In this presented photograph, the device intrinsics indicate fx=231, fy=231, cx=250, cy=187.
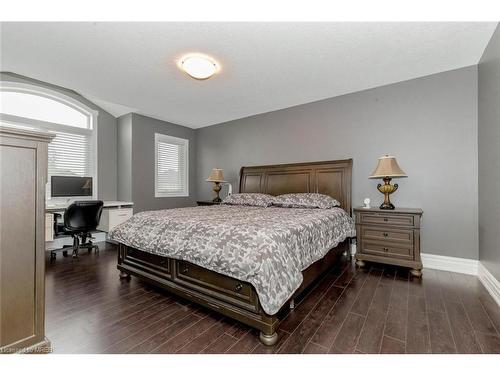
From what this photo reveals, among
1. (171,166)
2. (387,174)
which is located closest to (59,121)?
(171,166)

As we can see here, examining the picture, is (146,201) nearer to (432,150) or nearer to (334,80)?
(334,80)

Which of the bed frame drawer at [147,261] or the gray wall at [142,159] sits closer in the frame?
the bed frame drawer at [147,261]

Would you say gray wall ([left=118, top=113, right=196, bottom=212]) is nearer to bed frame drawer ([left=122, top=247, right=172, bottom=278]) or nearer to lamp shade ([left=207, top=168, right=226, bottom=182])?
lamp shade ([left=207, top=168, right=226, bottom=182])

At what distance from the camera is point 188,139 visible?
5.84 m

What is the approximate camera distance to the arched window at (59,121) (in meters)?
3.71

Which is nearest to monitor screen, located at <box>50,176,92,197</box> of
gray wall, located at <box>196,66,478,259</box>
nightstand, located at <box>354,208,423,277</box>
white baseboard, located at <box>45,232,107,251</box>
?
white baseboard, located at <box>45,232,107,251</box>

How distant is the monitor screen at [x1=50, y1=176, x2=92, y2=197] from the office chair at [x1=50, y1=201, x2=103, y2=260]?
1.93 feet

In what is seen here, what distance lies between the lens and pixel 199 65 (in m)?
2.72

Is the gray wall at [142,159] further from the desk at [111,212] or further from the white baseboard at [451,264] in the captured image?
the white baseboard at [451,264]

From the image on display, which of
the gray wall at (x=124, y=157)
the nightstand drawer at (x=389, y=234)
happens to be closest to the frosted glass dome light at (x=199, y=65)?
the gray wall at (x=124, y=157)

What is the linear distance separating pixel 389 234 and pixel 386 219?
0.64ft

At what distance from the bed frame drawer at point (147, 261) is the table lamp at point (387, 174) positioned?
280 cm

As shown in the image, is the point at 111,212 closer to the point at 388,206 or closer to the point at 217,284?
the point at 217,284
